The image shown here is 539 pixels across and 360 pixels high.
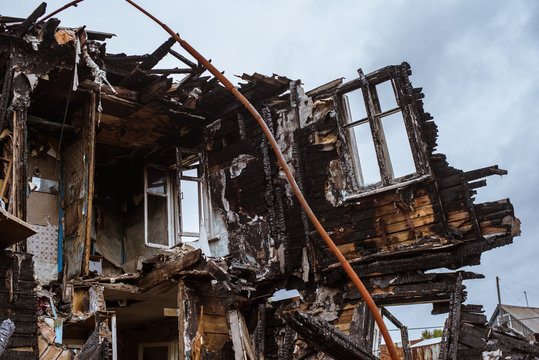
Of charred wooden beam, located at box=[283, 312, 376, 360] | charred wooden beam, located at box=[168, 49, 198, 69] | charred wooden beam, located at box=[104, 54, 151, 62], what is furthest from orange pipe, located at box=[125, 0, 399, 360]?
charred wooden beam, located at box=[104, 54, 151, 62]

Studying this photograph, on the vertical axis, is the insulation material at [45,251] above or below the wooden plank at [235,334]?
above

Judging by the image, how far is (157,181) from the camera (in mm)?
12172

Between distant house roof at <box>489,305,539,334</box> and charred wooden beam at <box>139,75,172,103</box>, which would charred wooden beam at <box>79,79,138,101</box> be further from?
distant house roof at <box>489,305,539,334</box>

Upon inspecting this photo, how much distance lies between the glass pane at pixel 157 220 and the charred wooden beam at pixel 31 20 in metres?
4.91

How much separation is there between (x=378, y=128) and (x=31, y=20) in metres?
5.98

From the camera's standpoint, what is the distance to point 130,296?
34.0ft

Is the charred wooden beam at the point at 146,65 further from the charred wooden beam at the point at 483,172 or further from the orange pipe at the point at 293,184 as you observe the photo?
the charred wooden beam at the point at 483,172

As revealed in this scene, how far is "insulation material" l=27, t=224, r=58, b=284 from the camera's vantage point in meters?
9.51

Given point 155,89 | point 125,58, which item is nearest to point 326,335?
point 155,89

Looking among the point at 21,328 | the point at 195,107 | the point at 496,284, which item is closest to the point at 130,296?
the point at 21,328

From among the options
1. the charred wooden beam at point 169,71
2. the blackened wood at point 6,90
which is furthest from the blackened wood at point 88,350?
the charred wooden beam at point 169,71

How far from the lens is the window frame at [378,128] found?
28.0 ft

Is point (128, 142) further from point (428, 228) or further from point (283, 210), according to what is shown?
point (428, 228)

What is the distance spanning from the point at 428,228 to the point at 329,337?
218 inches
